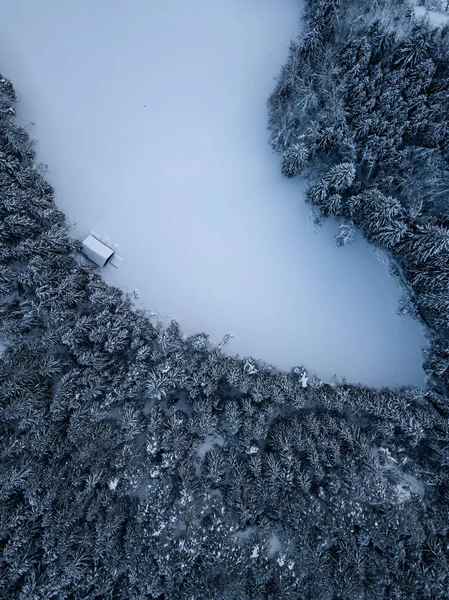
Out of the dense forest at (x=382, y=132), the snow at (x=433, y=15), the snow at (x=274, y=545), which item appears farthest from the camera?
the snow at (x=433, y=15)

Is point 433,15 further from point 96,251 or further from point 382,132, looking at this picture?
point 96,251

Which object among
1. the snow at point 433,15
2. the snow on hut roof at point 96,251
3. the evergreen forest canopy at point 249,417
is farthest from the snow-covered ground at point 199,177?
the snow at point 433,15

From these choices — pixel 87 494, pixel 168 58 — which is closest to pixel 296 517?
pixel 87 494

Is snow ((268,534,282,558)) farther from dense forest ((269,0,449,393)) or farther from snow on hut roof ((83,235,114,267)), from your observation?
snow on hut roof ((83,235,114,267))

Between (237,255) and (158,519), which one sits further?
(237,255)

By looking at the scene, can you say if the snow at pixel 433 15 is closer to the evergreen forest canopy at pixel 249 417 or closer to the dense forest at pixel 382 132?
the dense forest at pixel 382 132

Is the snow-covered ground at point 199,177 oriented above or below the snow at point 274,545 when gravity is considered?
above

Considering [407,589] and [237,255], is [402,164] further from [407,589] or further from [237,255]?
[407,589]
